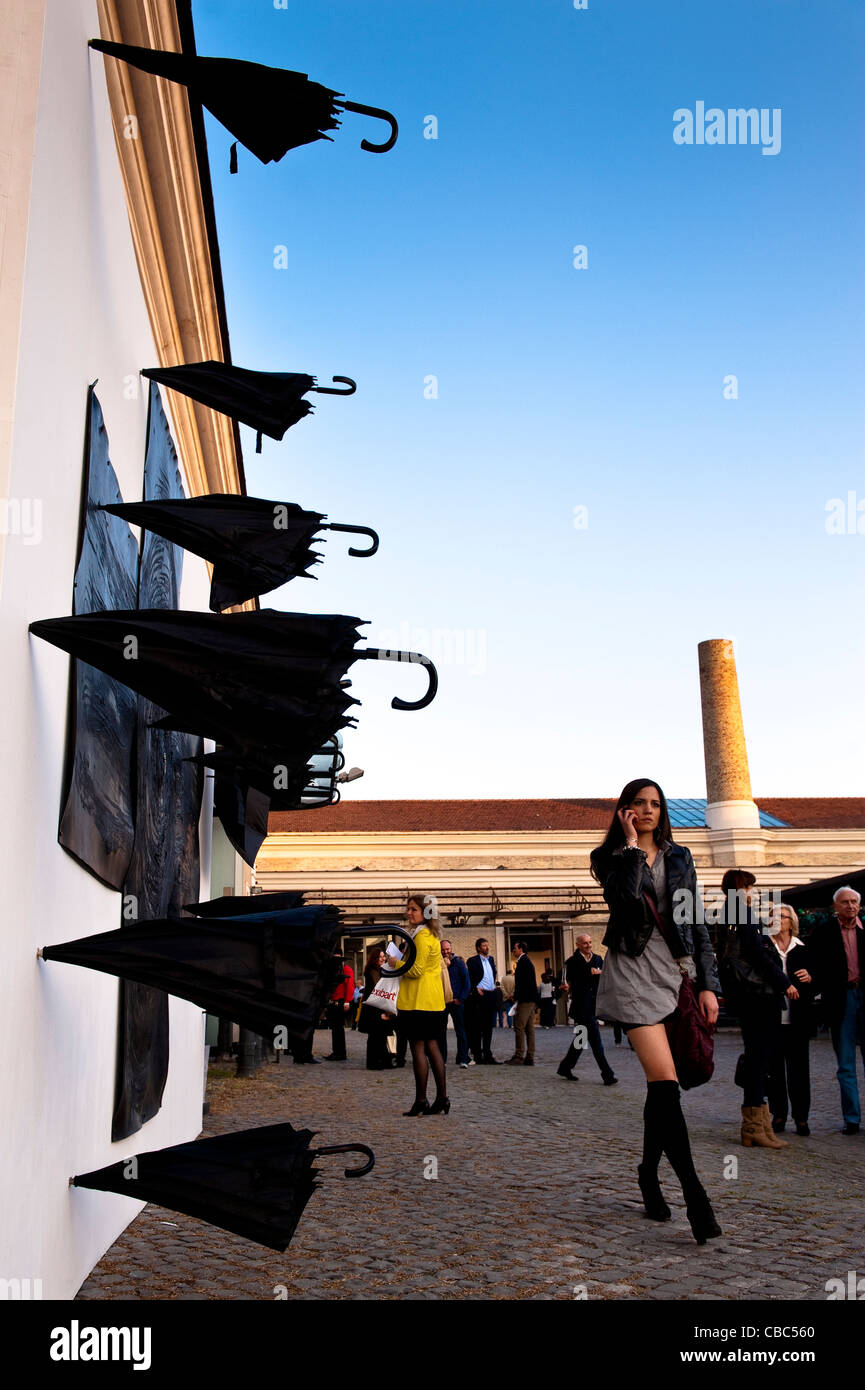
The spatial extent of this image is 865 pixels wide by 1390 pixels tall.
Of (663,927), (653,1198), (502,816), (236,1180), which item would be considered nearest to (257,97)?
(236,1180)

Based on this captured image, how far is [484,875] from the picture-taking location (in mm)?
38000

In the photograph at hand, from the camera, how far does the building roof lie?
1703 inches

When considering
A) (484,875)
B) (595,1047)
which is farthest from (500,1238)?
(484,875)

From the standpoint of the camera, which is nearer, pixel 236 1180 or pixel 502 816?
pixel 236 1180

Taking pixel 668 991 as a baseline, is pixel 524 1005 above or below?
below

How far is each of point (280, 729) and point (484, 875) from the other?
35.1 m

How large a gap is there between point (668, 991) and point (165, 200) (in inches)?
167

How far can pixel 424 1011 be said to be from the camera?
948 centimetres

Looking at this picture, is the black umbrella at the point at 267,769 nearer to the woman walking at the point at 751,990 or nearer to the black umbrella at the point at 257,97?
the black umbrella at the point at 257,97

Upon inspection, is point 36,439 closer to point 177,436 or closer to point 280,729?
point 280,729

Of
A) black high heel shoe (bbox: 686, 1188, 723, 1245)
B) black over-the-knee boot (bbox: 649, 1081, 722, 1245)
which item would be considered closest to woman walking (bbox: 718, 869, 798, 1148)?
black over-the-knee boot (bbox: 649, 1081, 722, 1245)

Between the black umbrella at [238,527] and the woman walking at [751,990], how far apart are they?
4.73m

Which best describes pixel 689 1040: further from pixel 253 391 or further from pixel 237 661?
pixel 253 391
